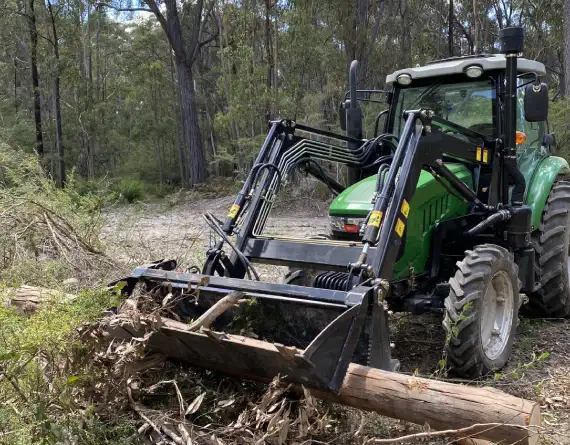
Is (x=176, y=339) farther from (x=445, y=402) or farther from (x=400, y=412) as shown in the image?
(x=445, y=402)

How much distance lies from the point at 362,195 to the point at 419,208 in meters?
0.50

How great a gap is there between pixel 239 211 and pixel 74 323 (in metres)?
1.72

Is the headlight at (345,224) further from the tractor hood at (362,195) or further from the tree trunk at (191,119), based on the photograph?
the tree trunk at (191,119)

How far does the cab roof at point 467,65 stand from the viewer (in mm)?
5113

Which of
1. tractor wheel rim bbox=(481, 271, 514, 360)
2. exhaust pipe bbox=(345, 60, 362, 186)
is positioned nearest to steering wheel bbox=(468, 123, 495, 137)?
exhaust pipe bbox=(345, 60, 362, 186)

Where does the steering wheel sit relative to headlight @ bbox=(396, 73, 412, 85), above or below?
below

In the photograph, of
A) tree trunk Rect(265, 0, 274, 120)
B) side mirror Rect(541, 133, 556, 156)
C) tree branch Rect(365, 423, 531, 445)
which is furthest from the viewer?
tree trunk Rect(265, 0, 274, 120)

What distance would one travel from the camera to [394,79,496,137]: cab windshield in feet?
17.4

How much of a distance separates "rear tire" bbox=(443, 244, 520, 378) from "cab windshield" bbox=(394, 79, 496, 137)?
1473 millimetres

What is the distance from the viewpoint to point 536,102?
479cm

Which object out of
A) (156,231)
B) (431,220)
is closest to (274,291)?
(431,220)

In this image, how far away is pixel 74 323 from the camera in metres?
3.37

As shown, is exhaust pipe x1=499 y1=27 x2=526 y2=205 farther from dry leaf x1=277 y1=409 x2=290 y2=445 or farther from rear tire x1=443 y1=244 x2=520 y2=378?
dry leaf x1=277 y1=409 x2=290 y2=445

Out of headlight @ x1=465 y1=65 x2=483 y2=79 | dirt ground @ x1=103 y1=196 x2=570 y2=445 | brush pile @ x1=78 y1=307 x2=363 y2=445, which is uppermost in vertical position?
headlight @ x1=465 y1=65 x2=483 y2=79
